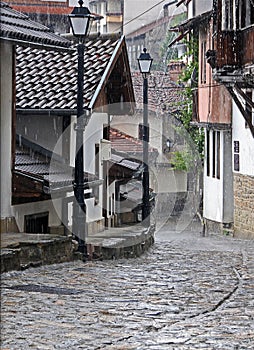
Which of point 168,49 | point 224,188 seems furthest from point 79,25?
point 168,49

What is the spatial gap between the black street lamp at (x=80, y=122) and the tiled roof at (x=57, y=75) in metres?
3.71

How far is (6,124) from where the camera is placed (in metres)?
15.2

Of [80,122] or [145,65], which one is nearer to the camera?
[80,122]

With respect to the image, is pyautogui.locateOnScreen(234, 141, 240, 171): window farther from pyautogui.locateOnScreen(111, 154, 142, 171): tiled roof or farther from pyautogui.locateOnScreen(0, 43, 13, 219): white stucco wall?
pyautogui.locateOnScreen(0, 43, 13, 219): white stucco wall

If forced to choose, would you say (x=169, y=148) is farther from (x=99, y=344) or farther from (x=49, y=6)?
(x=99, y=344)

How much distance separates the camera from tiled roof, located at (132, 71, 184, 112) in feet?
157

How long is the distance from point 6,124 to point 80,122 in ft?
4.08

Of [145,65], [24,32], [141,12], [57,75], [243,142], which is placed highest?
[141,12]

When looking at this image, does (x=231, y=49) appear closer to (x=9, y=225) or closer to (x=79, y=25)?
(x=79, y=25)

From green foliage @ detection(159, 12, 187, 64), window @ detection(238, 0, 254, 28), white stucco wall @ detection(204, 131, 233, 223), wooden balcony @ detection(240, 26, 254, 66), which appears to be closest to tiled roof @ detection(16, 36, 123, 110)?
wooden balcony @ detection(240, 26, 254, 66)

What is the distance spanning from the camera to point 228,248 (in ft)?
73.7

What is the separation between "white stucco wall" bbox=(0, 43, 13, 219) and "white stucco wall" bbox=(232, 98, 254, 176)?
14.4m

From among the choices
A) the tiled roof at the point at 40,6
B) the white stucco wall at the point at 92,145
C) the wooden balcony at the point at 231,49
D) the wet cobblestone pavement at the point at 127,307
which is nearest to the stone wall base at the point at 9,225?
the wet cobblestone pavement at the point at 127,307

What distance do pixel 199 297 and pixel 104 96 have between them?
1153cm
